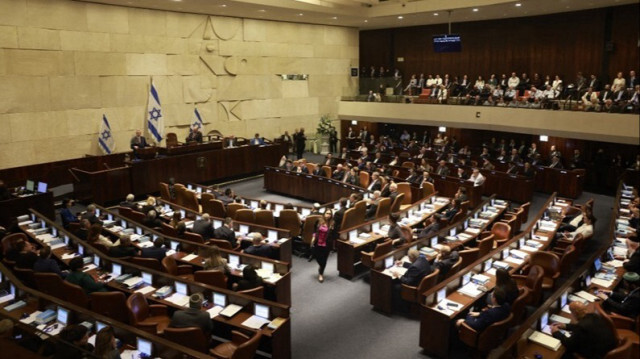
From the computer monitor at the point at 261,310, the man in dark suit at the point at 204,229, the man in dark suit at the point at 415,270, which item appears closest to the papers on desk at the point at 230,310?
the computer monitor at the point at 261,310

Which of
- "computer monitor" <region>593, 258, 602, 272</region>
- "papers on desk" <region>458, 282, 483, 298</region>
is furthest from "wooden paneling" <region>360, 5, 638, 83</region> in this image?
"papers on desk" <region>458, 282, 483, 298</region>

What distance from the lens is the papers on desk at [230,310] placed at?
19.8 feet

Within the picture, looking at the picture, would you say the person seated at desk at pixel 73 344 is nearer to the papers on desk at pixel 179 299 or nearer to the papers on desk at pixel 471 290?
the papers on desk at pixel 179 299

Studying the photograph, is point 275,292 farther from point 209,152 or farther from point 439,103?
point 439,103

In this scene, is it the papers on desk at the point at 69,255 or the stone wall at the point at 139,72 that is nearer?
the papers on desk at the point at 69,255

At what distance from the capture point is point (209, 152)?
51.6 feet

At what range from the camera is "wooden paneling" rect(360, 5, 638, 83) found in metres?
15.9

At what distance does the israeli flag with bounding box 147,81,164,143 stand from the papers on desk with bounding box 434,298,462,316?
12919 mm

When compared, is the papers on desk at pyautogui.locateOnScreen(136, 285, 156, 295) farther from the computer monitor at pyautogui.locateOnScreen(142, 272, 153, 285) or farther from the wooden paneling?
the wooden paneling

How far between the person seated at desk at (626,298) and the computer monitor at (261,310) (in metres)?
4.43

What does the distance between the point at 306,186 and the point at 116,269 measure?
24.1 feet

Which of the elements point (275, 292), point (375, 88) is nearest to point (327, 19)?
point (375, 88)

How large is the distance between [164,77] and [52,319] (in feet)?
40.1

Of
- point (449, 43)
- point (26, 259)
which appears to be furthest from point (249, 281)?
point (449, 43)
